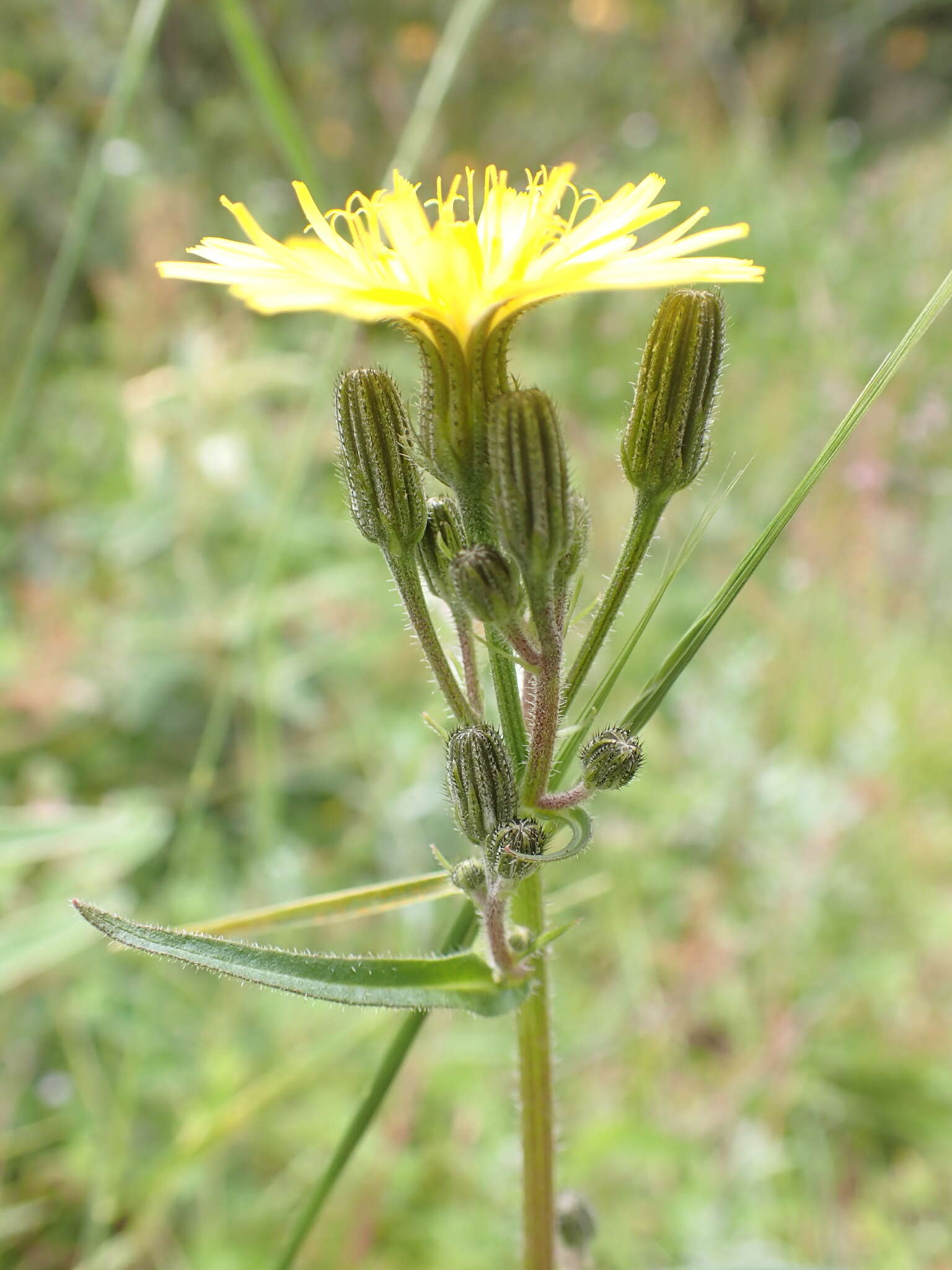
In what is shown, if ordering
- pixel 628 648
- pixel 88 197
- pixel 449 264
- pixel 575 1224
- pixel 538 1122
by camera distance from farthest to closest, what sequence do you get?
pixel 88 197
pixel 575 1224
pixel 538 1122
pixel 628 648
pixel 449 264

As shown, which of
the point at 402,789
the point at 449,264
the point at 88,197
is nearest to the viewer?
the point at 449,264

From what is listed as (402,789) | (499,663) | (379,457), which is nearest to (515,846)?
(499,663)

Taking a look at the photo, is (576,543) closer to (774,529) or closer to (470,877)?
(774,529)

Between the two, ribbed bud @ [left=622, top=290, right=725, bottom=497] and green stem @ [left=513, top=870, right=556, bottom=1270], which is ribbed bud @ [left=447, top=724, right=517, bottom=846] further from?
ribbed bud @ [left=622, top=290, right=725, bottom=497]

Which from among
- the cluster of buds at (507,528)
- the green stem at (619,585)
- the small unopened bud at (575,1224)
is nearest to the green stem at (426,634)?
the cluster of buds at (507,528)

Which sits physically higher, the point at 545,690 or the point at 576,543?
the point at 576,543

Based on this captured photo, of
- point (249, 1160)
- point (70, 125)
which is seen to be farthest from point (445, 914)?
point (70, 125)
